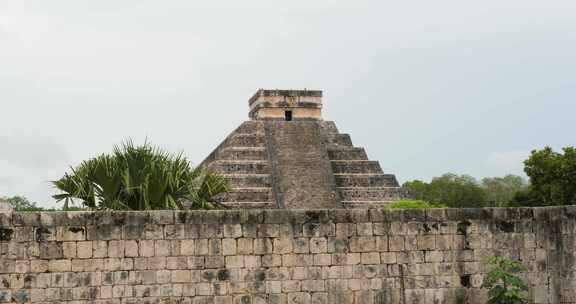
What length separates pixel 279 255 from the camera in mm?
10516

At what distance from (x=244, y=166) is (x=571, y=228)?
26.0 m

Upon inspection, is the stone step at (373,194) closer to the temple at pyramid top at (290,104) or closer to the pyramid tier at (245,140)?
the pyramid tier at (245,140)

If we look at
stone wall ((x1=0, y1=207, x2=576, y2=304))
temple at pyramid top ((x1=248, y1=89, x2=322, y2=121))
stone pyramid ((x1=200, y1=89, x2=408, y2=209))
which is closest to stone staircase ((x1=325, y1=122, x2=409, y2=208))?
stone pyramid ((x1=200, y1=89, x2=408, y2=209))

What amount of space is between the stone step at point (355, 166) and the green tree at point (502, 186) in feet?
96.7

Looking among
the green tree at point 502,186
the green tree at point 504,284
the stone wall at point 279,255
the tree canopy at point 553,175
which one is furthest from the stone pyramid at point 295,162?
the green tree at point 502,186

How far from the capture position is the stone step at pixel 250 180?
35781mm

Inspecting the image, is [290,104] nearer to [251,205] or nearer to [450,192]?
[251,205]

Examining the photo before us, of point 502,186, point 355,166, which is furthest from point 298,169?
point 502,186

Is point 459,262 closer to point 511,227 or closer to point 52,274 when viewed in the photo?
point 511,227

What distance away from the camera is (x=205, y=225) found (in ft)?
33.9

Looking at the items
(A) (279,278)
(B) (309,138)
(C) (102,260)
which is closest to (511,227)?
(A) (279,278)

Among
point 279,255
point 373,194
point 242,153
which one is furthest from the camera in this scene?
point 242,153

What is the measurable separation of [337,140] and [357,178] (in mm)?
3373

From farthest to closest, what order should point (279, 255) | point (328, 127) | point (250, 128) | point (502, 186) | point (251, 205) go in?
point (502, 186), point (328, 127), point (250, 128), point (251, 205), point (279, 255)
